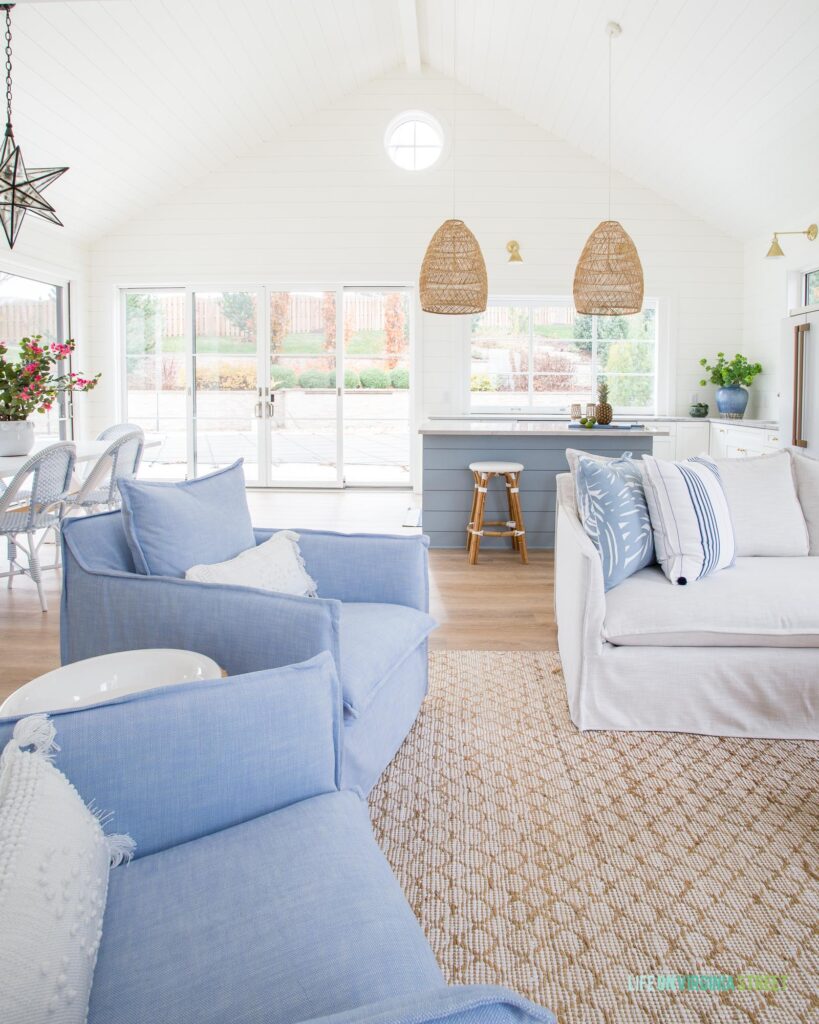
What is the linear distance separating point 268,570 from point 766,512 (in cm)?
198

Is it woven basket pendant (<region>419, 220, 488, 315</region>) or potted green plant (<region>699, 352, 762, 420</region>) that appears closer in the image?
woven basket pendant (<region>419, 220, 488, 315</region>)

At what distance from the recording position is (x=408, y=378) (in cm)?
820

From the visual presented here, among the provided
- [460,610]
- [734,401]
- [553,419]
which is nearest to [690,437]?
[734,401]

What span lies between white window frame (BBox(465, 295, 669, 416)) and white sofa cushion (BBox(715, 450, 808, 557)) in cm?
493

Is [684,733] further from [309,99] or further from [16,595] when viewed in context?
[309,99]

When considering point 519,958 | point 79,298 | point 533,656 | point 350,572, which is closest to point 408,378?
point 79,298

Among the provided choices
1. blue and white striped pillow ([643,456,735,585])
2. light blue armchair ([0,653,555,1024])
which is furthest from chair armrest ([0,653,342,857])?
blue and white striped pillow ([643,456,735,585])

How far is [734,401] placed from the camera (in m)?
7.34

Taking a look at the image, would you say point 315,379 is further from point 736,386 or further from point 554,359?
point 736,386

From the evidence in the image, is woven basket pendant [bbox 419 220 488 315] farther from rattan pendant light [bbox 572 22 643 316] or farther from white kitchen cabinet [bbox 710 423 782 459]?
white kitchen cabinet [bbox 710 423 782 459]

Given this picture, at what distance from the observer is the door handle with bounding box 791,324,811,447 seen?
183 inches

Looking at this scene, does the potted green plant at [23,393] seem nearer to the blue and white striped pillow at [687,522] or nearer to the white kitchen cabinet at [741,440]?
the blue and white striped pillow at [687,522]

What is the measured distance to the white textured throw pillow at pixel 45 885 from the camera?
0.81 m

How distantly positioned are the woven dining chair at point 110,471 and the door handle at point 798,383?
3.95 metres
